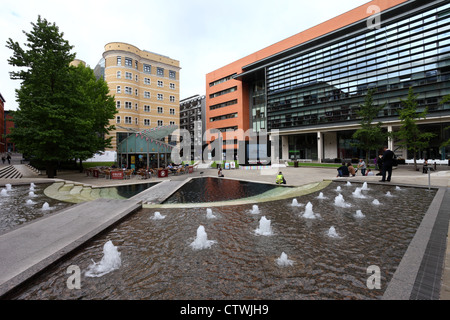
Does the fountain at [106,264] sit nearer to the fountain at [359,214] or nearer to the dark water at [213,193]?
the dark water at [213,193]

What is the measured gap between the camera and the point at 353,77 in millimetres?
34312

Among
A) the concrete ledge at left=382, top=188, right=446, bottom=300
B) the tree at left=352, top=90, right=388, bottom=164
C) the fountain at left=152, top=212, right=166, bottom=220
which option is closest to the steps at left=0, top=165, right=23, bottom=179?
the fountain at left=152, top=212, right=166, bottom=220

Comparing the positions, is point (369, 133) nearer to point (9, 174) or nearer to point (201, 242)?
point (201, 242)

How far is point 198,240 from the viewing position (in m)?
4.92

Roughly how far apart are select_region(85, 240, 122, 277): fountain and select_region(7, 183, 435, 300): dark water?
131 millimetres

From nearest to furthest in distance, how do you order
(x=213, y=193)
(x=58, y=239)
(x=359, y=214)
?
1. (x=58, y=239)
2. (x=359, y=214)
3. (x=213, y=193)

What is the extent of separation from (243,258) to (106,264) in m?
2.76

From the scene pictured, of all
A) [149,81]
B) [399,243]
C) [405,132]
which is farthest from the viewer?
[149,81]

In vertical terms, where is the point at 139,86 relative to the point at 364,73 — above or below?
above

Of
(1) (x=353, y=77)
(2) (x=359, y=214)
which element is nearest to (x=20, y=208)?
(2) (x=359, y=214)

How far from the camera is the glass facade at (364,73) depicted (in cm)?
2728
